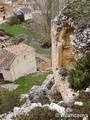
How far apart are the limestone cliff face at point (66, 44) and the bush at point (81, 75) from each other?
306 millimetres

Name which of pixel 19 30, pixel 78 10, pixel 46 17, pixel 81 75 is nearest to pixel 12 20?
pixel 19 30

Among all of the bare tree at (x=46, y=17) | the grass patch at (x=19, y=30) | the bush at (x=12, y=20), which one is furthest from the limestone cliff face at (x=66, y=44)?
the bush at (x=12, y=20)

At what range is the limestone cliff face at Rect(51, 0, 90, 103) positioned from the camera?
1063 centimetres

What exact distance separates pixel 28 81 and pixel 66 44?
1028 cm

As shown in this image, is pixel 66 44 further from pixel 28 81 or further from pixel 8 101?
pixel 28 81

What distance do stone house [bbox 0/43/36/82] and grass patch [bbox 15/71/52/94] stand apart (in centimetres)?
67

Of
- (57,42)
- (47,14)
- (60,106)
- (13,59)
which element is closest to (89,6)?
(57,42)

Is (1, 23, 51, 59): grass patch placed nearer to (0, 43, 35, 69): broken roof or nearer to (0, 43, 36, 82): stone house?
(0, 43, 36, 82): stone house

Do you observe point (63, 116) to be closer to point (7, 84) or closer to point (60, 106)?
point (60, 106)

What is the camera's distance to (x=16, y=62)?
2312cm

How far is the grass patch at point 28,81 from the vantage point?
2090cm

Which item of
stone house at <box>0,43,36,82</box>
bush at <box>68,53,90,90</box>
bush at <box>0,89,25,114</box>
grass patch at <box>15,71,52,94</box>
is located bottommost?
grass patch at <box>15,71,52,94</box>

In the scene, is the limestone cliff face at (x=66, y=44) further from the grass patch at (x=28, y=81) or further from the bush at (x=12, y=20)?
the bush at (x=12, y=20)

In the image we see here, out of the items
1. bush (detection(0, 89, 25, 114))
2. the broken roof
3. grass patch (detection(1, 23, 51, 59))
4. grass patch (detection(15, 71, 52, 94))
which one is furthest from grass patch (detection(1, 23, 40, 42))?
bush (detection(0, 89, 25, 114))
